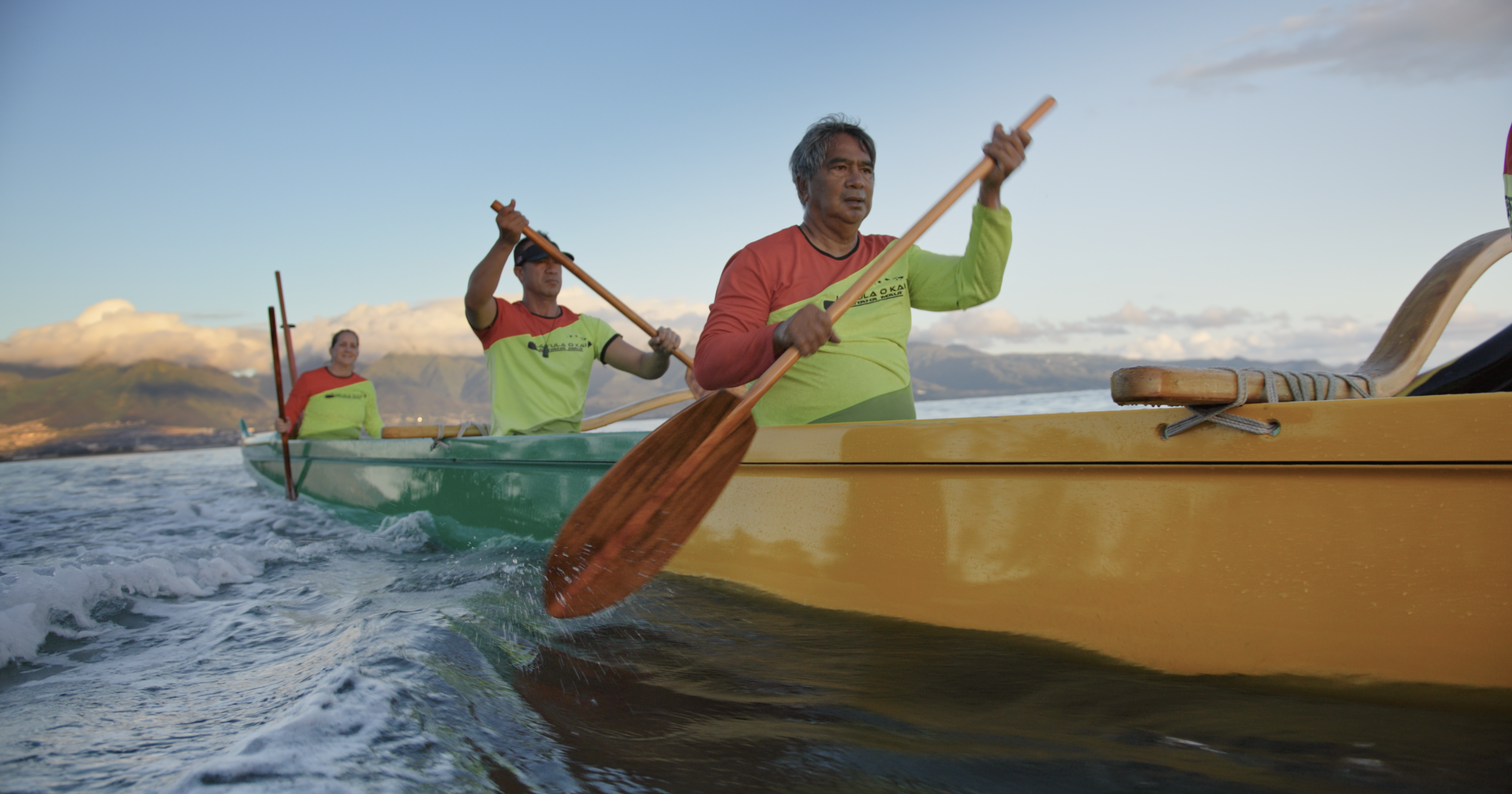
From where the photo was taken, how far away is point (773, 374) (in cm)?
210

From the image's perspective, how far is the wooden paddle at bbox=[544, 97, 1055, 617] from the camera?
2.30 meters

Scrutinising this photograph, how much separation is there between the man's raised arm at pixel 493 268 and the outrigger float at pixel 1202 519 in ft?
7.77

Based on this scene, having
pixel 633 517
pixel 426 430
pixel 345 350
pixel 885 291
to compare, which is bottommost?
pixel 633 517

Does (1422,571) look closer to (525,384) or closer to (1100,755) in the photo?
(1100,755)

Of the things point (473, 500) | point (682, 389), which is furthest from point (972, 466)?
point (682, 389)

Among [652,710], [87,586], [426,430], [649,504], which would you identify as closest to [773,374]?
[649,504]

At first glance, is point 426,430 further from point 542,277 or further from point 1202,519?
point 1202,519

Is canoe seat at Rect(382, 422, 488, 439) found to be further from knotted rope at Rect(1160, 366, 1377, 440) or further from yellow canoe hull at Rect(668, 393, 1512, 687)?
knotted rope at Rect(1160, 366, 1377, 440)

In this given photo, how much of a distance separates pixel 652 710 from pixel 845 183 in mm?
1689

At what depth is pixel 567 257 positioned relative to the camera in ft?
14.7

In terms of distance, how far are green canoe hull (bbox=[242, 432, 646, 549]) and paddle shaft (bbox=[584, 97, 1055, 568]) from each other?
39 cm

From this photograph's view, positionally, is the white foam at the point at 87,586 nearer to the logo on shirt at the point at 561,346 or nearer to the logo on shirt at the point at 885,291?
the logo on shirt at the point at 561,346

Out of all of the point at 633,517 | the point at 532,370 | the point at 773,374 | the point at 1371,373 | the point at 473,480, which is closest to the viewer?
the point at 1371,373

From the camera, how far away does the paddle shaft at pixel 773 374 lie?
2.16 meters
